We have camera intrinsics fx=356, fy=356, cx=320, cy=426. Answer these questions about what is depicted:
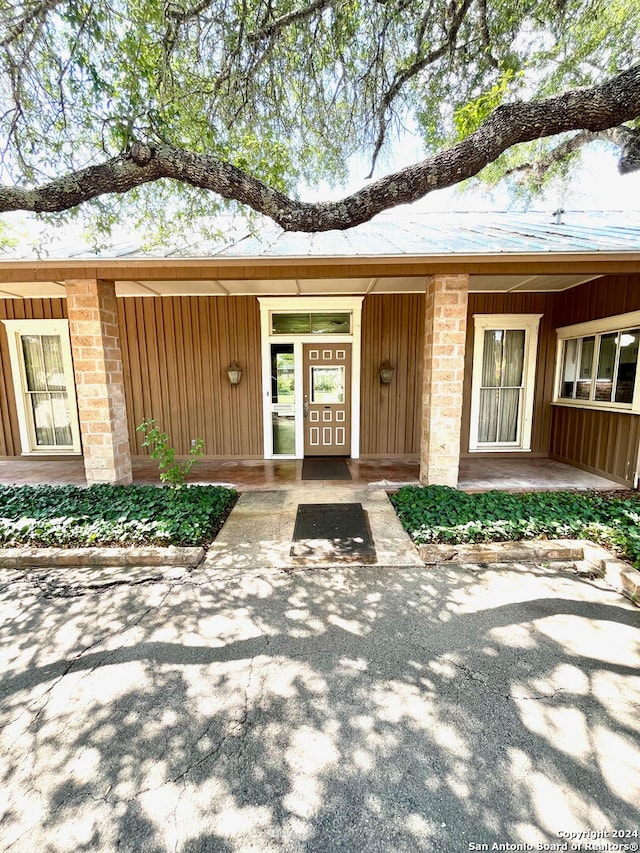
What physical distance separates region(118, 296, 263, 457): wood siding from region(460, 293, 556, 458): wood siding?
11.6 feet

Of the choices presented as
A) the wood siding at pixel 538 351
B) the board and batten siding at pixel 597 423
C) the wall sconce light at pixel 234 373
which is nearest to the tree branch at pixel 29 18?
the wall sconce light at pixel 234 373

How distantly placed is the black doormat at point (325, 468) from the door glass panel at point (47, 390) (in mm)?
4242

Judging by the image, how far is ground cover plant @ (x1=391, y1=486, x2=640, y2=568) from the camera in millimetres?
3139

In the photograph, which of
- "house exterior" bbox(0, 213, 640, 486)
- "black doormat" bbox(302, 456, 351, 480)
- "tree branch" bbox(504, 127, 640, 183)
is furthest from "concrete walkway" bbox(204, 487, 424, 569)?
"tree branch" bbox(504, 127, 640, 183)

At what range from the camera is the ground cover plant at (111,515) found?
3.17m

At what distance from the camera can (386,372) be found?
19.2ft

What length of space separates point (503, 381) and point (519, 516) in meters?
3.37

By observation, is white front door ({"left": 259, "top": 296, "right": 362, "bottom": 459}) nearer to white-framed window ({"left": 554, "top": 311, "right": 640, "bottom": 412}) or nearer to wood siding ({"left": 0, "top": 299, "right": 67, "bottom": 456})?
white-framed window ({"left": 554, "top": 311, "right": 640, "bottom": 412})

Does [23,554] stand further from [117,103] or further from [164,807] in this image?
[117,103]

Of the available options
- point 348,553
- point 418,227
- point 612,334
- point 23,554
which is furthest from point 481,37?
point 23,554

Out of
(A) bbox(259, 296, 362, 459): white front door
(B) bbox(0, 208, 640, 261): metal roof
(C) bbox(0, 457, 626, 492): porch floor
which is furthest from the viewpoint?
(A) bbox(259, 296, 362, 459): white front door

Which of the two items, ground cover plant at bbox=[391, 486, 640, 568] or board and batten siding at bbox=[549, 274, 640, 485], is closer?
ground cover plant at bbox=[391, 486, 640, 568]

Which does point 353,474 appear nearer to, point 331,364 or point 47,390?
point 331,364

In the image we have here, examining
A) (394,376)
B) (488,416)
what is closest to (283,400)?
(394,376)
